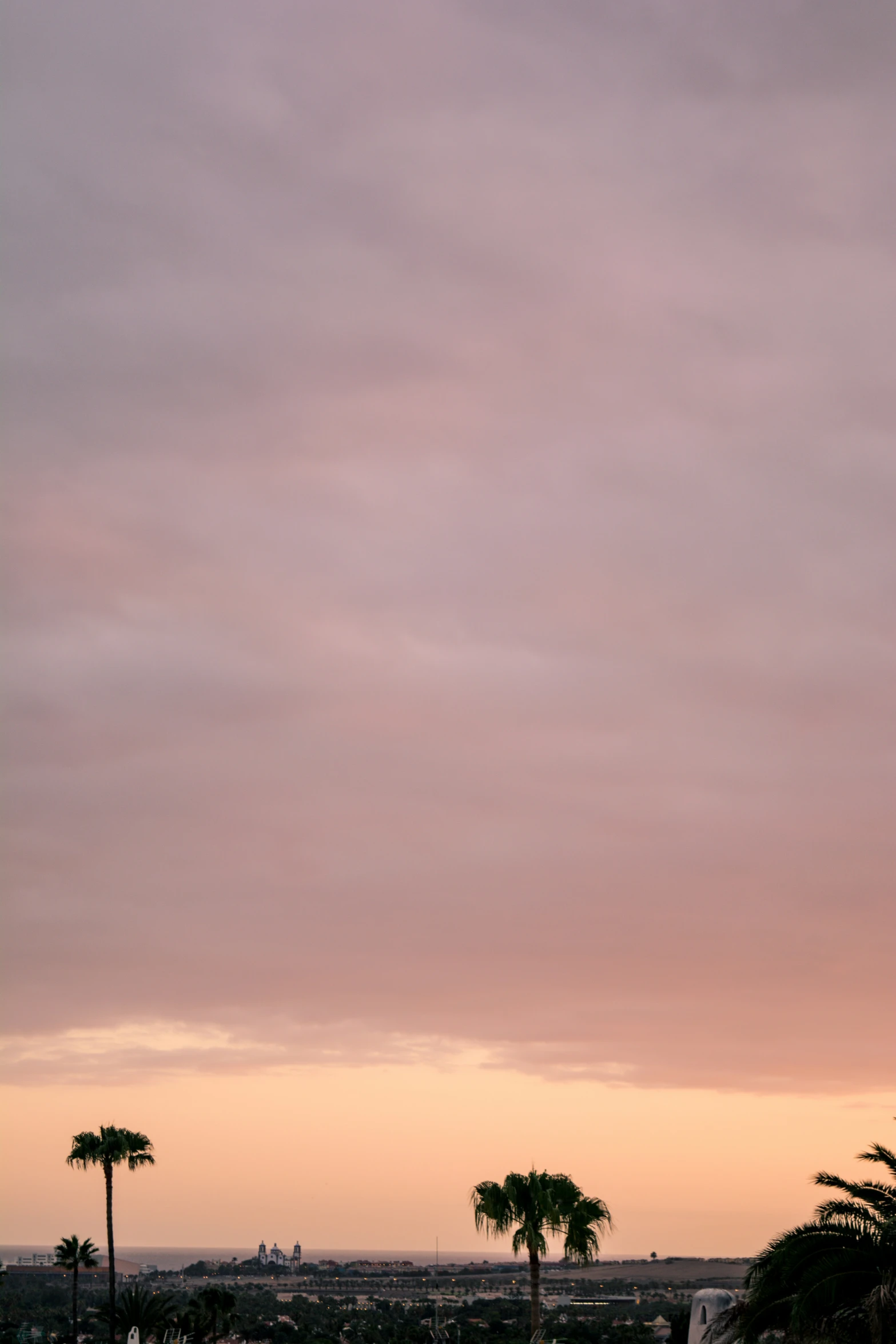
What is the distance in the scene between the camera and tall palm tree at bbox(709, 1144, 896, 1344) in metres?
27.4

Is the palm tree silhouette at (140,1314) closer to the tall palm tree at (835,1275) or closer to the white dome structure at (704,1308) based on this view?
the white dome structure at (704,1308)

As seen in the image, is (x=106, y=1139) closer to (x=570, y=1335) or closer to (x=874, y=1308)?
(x=570, y=1335)

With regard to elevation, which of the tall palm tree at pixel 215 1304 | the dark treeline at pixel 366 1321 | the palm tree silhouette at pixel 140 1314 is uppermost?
the palm tree silhouette at pixel 140 1314

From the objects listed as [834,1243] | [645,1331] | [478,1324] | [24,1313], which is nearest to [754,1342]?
[834,1243]

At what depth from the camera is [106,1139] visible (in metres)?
75.4

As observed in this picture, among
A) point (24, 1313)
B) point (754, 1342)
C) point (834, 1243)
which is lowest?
point (24, 1313)

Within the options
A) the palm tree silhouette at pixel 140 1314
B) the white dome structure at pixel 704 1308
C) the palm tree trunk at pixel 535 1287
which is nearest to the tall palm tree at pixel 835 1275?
the palm tree trunk at pixel 535 1287

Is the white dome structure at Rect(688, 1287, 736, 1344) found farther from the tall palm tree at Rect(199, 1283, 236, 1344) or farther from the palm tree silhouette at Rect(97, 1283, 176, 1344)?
the tall palm tree at Rect(199, 1283, 236, 1344)

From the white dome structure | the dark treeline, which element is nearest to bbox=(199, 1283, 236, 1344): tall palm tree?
the dark treeline

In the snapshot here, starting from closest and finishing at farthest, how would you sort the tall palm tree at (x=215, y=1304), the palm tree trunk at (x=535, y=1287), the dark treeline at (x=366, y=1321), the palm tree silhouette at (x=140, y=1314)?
the palm tree trunk at (x=535, y=1287), the palm tree silhouette at (x=140, y=1314), the tall palm tree at (x=215, y=1304), the dark treeline at (x=366, y=1321)

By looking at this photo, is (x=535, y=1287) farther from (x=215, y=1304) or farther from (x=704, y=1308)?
(x=215, y=1304)

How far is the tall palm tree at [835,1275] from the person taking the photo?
27.4 metres

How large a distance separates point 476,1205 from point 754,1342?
11490mm

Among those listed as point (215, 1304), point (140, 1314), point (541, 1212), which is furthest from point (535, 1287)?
point (215, 1304)
